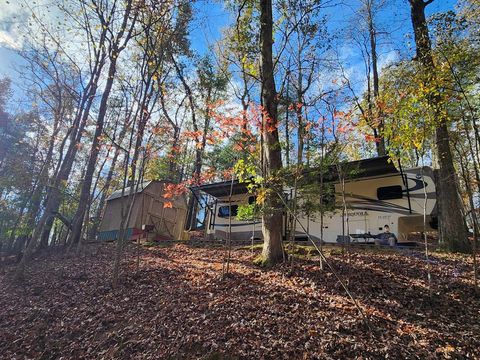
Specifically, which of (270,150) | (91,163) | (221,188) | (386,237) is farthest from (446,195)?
(91,163)

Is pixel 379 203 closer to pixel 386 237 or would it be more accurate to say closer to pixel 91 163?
pixel 386 237

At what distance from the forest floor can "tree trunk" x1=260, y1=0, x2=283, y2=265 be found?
2.10 feet

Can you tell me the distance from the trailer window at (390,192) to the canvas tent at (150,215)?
11041mm

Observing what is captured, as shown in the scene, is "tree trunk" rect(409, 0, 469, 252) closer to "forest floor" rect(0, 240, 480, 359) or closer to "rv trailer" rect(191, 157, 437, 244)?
"forest floor" rect(0, 240, 480, 359)

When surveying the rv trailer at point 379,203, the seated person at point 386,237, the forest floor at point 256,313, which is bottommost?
the forest floor at point 256,313

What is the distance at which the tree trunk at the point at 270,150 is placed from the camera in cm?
717

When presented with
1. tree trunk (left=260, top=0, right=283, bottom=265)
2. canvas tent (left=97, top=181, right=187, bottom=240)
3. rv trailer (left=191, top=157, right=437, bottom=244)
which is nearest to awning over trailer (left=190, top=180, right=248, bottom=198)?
rv trailer (left=191, top=157, right=437, bottom=244)

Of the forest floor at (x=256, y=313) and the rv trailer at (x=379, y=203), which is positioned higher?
the rv trailer at (x=379, y=203)

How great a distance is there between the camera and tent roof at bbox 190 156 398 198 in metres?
7.42

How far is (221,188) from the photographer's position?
12.8 metres

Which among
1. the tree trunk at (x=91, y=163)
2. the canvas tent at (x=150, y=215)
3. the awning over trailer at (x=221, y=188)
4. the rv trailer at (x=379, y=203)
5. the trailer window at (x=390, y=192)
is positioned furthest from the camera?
the canvas tent at (x=150, y=215)

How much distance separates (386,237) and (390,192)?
65.6 inches

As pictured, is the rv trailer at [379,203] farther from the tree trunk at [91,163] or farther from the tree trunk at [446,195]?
the tree trunk at [91,163]

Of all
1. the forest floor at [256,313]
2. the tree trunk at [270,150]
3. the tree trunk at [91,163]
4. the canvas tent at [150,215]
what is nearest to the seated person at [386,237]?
the forest floor at [256,313]
